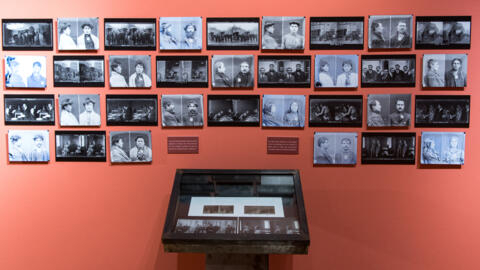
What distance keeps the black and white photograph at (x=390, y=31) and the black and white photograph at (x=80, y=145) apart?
218 centimetres

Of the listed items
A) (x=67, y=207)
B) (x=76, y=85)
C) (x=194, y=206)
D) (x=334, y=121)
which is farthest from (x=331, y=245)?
(x=76, y=85)

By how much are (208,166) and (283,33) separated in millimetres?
→ 1161

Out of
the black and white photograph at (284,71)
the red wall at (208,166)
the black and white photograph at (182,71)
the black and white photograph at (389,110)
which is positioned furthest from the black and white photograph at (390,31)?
the black and white photograph at (182,71)

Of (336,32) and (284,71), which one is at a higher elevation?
(336,32)

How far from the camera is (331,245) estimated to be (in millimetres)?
2662

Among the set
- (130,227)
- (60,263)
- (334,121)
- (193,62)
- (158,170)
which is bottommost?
(60,263)

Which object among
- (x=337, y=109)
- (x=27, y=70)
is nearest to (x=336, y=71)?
(x=337, y=109)

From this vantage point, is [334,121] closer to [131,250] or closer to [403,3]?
[403,3]

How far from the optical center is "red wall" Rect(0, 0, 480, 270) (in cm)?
257

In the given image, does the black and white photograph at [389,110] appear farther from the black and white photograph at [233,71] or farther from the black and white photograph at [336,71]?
the black and white photograph at [233,71]

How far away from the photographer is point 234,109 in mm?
2564

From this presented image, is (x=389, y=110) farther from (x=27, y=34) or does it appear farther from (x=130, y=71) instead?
(x=27, y=34)

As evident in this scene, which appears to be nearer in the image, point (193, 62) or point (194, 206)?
point (194, 206)

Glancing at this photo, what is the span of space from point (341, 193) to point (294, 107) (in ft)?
2.53
